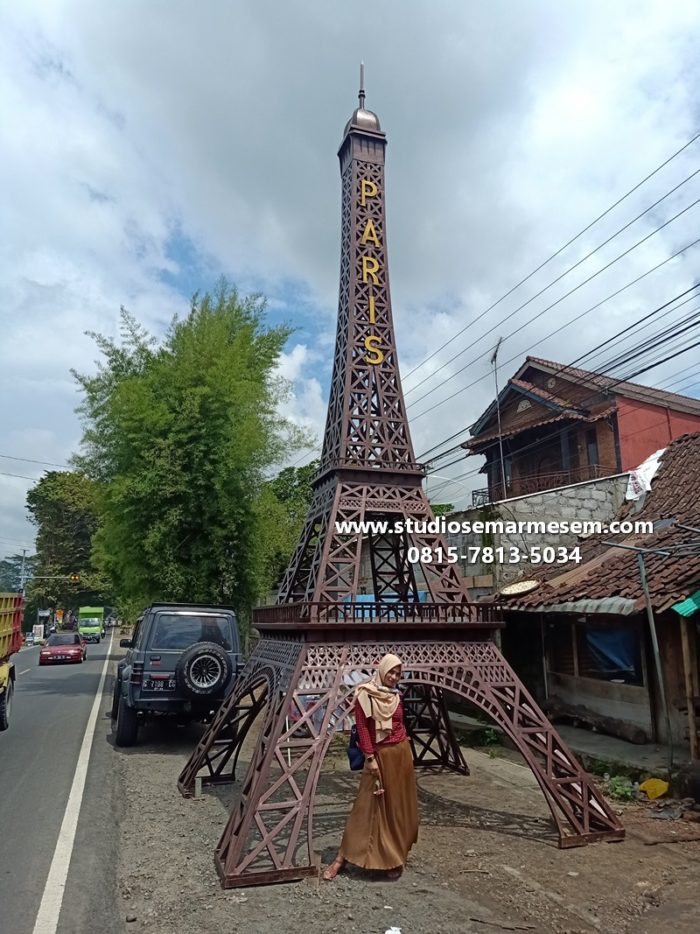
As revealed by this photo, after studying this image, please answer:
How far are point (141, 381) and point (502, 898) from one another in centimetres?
1408

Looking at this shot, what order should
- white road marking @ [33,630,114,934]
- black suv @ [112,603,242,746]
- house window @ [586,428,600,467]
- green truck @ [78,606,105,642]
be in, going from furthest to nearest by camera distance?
green truck @ [78,606,105,642], house window @ [586,428,600,467], black suv @ [112,603,242,746], white road marking @ [33,630,114,934]

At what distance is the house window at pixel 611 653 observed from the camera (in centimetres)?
1076

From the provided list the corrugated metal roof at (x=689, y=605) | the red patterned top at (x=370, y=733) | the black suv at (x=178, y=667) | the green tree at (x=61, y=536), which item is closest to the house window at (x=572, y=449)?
the black suv at (x=178, y=667)

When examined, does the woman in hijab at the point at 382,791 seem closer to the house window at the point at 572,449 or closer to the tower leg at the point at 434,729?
the tower leg at the point at 434,729

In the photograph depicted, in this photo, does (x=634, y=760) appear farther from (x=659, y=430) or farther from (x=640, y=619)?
(x=659, y=430)

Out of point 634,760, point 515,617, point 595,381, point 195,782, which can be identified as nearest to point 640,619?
point 634,760

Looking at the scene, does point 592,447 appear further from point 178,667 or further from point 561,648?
point 178,667

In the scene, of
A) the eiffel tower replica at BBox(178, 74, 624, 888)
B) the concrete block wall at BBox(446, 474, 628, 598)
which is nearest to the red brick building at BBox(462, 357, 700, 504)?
the concrete block wall at BBox(446, 474, 628, 598)

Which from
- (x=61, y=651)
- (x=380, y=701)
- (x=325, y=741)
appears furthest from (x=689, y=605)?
(x=61, y=651)

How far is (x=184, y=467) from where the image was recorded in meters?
16.1

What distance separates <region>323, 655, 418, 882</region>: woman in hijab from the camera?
18.4 feet

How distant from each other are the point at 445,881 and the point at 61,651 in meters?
28.5

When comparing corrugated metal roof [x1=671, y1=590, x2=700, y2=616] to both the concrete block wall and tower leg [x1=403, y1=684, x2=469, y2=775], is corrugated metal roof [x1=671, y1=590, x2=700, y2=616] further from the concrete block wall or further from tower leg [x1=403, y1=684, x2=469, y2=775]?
the concrete block wall

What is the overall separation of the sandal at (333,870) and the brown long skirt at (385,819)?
62mm
